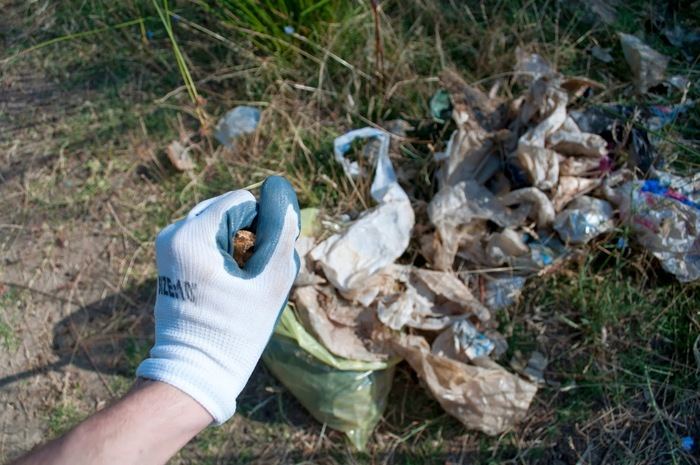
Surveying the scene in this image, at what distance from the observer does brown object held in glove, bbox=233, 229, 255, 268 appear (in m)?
1.28

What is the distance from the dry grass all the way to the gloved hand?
89cm

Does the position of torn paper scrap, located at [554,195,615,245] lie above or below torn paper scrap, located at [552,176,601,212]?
below

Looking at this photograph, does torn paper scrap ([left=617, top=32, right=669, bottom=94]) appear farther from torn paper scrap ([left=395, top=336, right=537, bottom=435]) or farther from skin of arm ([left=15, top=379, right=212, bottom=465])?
skin of arm ([left=15, top=379, right=212, bottom=465])

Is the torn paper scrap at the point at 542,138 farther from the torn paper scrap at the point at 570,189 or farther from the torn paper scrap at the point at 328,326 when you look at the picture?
the torn paper scrap at the point at 328,326

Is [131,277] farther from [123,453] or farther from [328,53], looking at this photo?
[123,453]

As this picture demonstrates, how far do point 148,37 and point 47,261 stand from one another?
0.95m

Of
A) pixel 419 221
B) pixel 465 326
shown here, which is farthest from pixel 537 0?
pixel 465 326

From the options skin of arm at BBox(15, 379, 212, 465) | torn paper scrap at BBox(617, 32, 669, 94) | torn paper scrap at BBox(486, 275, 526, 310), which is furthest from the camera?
torn paper scrap at BBox(617, 32, 669, 94)

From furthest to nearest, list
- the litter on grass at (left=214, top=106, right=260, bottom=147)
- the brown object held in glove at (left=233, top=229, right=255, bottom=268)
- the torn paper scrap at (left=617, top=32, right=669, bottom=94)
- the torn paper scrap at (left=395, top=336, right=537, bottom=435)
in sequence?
1. the litter on grass at (left=214, top=106, right=260, bottom=147)
2. the torn paper scrap at (left=617, top=32, right=669, bottom=94)
3. the torn paper scrap at (left=395, top=336, right=537, bottom=435)
4. the brown object held in glove at (left=233, top=229, right=255, bottom=268)

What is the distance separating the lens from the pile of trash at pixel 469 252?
73.2 inches

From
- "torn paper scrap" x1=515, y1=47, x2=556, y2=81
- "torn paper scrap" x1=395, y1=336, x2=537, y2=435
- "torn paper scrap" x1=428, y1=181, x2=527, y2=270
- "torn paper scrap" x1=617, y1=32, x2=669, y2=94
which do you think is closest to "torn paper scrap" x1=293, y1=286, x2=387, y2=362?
"torn paper scrap" x1=395, y1=336, x2=537, y2=435

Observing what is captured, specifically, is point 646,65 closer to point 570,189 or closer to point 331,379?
point 570,189

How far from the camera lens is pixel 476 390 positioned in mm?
1824

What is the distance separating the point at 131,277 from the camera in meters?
2.18
